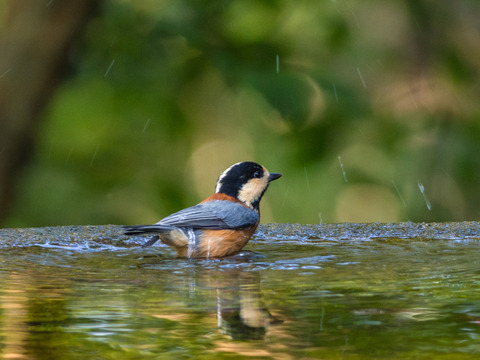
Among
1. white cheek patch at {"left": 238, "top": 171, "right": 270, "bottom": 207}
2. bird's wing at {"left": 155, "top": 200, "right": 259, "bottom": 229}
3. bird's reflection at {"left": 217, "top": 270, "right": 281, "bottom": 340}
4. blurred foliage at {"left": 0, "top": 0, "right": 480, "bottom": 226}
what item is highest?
blurred foliage at {"left": 0, "top": 0, "right": 480, "bottom": 226}

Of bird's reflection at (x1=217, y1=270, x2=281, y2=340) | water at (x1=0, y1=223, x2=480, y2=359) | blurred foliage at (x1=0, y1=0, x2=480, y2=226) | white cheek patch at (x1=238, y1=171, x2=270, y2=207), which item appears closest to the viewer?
water at (x1=0, y1=223, x2=480, y2=359)

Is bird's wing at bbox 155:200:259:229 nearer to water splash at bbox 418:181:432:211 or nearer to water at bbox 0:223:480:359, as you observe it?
water at bbox 0:223:480:359

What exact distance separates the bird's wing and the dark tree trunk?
235 centimetres

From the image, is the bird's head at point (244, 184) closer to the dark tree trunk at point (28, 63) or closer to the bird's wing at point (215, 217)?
the bird's wing at point (215, 217)

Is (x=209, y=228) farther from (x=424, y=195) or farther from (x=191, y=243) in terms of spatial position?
(x=424, y=195)

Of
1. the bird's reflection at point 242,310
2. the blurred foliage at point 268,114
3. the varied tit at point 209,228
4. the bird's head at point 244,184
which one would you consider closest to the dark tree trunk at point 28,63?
the blurred foliage at point 268,114

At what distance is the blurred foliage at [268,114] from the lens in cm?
566

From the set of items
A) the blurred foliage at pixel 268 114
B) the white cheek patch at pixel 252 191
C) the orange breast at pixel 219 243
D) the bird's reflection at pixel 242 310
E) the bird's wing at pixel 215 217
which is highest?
the blurred foliage at pixel 268 114

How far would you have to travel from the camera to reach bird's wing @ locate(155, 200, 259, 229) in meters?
3.78

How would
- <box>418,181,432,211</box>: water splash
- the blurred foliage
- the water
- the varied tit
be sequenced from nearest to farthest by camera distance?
the water → the varied tit → the blurred foliage → <box>418,181,432,211</box>: water splash

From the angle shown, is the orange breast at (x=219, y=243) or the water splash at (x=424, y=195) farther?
the water splash at (x=424, y=195)

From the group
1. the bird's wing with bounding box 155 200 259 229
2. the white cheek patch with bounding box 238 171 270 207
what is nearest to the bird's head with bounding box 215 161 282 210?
the white cheek patch with bounding box 238 171 270 207

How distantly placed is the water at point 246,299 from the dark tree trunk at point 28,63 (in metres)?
2.09

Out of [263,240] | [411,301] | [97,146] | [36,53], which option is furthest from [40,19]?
[411,301]
